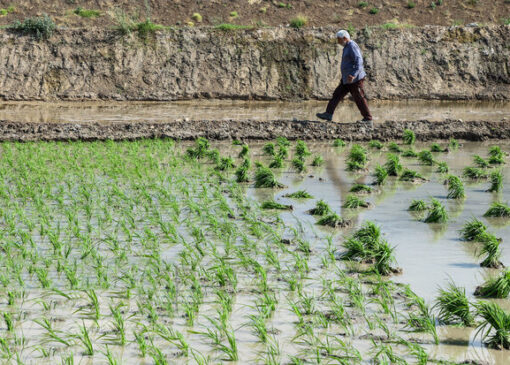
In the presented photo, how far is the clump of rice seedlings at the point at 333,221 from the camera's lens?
7.08 meters

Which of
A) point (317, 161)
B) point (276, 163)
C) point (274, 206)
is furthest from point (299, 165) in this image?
point (274, 206)

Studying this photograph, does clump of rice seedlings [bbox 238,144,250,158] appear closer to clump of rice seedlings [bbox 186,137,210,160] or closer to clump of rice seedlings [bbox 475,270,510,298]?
clump of rice seedlings [bbox 186,137,210,160]

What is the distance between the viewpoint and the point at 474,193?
8.77m

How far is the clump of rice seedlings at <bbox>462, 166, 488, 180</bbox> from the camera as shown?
9641 millimetres

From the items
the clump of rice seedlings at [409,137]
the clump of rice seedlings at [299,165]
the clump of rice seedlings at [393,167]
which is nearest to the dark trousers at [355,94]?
the clump of rice seedlings at [409,137]

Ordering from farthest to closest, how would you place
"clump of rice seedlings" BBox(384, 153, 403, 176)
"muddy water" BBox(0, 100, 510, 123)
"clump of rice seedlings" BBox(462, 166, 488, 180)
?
"muddy water" BBox(0, 100, 510, 123)
"clump of rice seedlings" BBox(384, 153, 403, 176)
"clump of rice seedlings" BBox(462, 166, 488, 180)

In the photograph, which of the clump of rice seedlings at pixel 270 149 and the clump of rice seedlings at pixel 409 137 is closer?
the clump of rice seedlings at pixel 270 149

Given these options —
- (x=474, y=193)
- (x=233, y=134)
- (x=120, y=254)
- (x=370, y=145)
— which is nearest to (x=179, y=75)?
(x=233, y=134)

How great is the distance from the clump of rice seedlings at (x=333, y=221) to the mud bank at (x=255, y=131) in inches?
252

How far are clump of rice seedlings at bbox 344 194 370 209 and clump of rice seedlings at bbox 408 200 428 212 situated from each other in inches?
19.1

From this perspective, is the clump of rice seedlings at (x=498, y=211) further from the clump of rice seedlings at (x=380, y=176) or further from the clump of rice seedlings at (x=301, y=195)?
the clump of rice seedlings at (x=301, y=195)

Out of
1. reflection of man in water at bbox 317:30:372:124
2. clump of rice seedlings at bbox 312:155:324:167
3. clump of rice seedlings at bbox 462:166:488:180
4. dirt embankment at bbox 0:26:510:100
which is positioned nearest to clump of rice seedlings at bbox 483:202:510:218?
clump of rice seedlings at bbox 462:166:488:180

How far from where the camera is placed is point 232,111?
1947cm

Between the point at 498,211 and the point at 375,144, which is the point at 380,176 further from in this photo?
the point at 375,144
